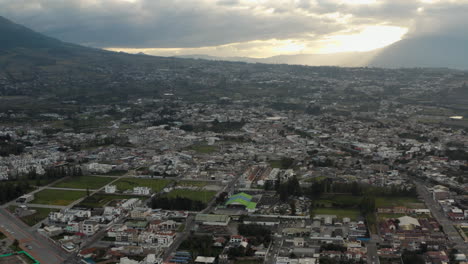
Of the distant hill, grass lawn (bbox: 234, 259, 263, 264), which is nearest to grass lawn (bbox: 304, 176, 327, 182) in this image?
grass lawn (bbox: 234, 259, 263, 264)

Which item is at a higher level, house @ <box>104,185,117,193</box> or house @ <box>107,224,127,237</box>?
house @ <box>107,224,127,237</box>

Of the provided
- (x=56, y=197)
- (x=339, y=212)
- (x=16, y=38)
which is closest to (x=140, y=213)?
(x=56, y=197)

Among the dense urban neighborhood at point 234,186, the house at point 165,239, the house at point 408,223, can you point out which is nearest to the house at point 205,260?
the dense urban neighborhood at point 234,186

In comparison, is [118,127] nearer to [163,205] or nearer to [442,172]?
[163,205]

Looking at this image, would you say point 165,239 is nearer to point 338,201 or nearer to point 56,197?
point 338,201

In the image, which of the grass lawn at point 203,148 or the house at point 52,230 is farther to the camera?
the grass lawn at point 203,148

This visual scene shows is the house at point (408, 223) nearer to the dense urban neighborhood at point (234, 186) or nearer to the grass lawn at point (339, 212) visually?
the dense urban neighborhood at point (234, 186)

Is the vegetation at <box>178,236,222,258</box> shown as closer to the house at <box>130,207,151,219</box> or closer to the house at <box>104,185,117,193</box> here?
the house at <box>130,207,151,219</box>

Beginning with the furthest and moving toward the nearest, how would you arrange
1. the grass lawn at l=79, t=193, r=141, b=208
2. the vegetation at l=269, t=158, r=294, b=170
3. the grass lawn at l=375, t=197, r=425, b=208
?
the vegetation at l=269, t=158, r=294, b=170
the grass lawn at l=79, t=193, r=141, b=208
the grass lawn at l=375, t=197, r=425, b=208
